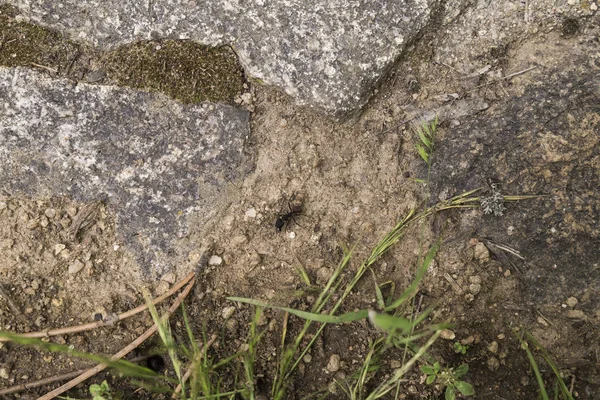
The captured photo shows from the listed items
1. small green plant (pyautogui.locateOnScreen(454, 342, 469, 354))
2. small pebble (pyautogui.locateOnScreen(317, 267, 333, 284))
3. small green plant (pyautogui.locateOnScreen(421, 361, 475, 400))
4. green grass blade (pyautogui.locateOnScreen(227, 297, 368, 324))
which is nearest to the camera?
green grass blade (pyautogui.locateOnScreen(227, 297, 368, 324))

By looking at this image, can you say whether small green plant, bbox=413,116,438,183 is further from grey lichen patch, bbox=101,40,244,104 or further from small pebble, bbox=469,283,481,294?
grey lichen patch, bbox=101,40,244,104

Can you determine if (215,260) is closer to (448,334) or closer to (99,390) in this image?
(99,390)

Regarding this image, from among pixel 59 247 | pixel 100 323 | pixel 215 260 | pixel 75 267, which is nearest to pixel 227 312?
pixel 215 260

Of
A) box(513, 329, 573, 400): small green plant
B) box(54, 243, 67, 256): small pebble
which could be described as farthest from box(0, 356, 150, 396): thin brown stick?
box(513, 329, 573, 400): small green plant

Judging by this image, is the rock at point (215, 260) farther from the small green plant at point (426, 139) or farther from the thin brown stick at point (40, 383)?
the small green plant at point (426, 139)

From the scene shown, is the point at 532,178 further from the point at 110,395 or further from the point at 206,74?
the point at 110,395

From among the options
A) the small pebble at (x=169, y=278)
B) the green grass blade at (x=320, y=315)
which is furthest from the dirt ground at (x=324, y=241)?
the green grass blade at (x=320, y=315)

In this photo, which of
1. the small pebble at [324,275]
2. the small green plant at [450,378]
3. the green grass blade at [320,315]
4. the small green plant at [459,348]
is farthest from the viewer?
the small pebble at [324,275]
